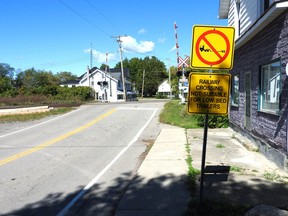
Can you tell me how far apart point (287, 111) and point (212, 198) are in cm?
314

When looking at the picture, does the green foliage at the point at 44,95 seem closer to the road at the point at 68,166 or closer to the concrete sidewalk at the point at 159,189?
the road at the point at 68,166

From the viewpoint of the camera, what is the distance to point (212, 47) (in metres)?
4.93

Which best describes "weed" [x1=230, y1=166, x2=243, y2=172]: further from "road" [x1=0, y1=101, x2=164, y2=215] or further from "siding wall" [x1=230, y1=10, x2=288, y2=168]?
"road" [x1=0, y1=101, x2=164, y2=215]

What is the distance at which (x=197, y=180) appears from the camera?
7.24 metres

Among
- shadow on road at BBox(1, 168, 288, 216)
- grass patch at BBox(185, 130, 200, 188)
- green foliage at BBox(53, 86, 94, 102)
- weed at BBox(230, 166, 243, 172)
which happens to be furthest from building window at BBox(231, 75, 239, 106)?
green foliage at BBox(53, 86, 94, 102)

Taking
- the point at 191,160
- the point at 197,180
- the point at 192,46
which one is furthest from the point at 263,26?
the point at 192,46

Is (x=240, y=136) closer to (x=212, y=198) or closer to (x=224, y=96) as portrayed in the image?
(x=212, y=198)

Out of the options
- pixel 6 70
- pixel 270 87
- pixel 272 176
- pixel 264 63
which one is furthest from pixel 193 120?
pixel 6 70

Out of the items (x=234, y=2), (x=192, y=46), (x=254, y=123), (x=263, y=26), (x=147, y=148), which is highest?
(x=234, y=2)

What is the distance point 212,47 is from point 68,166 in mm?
5850

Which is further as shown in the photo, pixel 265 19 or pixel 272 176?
pixel 265 19

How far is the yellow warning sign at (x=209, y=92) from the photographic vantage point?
4938mm

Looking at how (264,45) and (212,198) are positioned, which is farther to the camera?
(264,45)

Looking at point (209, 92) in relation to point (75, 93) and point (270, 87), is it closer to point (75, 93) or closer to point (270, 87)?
point (270, 87)
